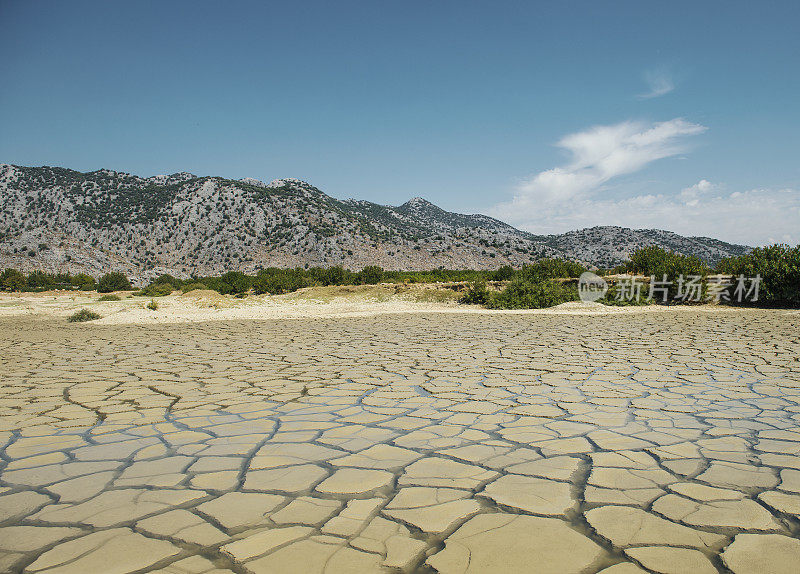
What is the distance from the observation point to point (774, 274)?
1504 cm

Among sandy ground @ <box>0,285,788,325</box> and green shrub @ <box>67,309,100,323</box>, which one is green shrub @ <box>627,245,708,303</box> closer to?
sandy ground @ <box>0,285,788,325</box>

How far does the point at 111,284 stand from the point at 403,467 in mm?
29496

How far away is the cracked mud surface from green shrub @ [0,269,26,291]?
1047 inches

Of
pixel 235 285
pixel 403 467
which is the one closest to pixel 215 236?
pixel 235 285

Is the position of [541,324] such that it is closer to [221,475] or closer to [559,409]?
[559,409]

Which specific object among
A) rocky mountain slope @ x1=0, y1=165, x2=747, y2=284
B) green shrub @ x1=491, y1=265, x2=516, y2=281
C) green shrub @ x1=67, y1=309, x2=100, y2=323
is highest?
rocky mountain slope @ x1=0, y1=165, x2=747, y2=284

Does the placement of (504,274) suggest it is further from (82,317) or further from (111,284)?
(111,284)

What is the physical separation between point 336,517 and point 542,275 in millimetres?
18261

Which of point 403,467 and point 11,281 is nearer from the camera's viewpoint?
point 403,467

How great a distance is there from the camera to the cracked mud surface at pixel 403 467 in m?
1.79

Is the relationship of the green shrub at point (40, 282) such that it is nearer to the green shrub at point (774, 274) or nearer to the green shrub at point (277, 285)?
the green shrub at point (277, 285)

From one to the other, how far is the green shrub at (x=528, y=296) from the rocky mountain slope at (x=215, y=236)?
35871 millimetres

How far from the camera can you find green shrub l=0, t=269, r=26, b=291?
2661 cm

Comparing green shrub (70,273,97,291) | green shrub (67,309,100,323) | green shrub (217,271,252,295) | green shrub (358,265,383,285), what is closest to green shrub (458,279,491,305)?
green shrub (358,265,383,285)
